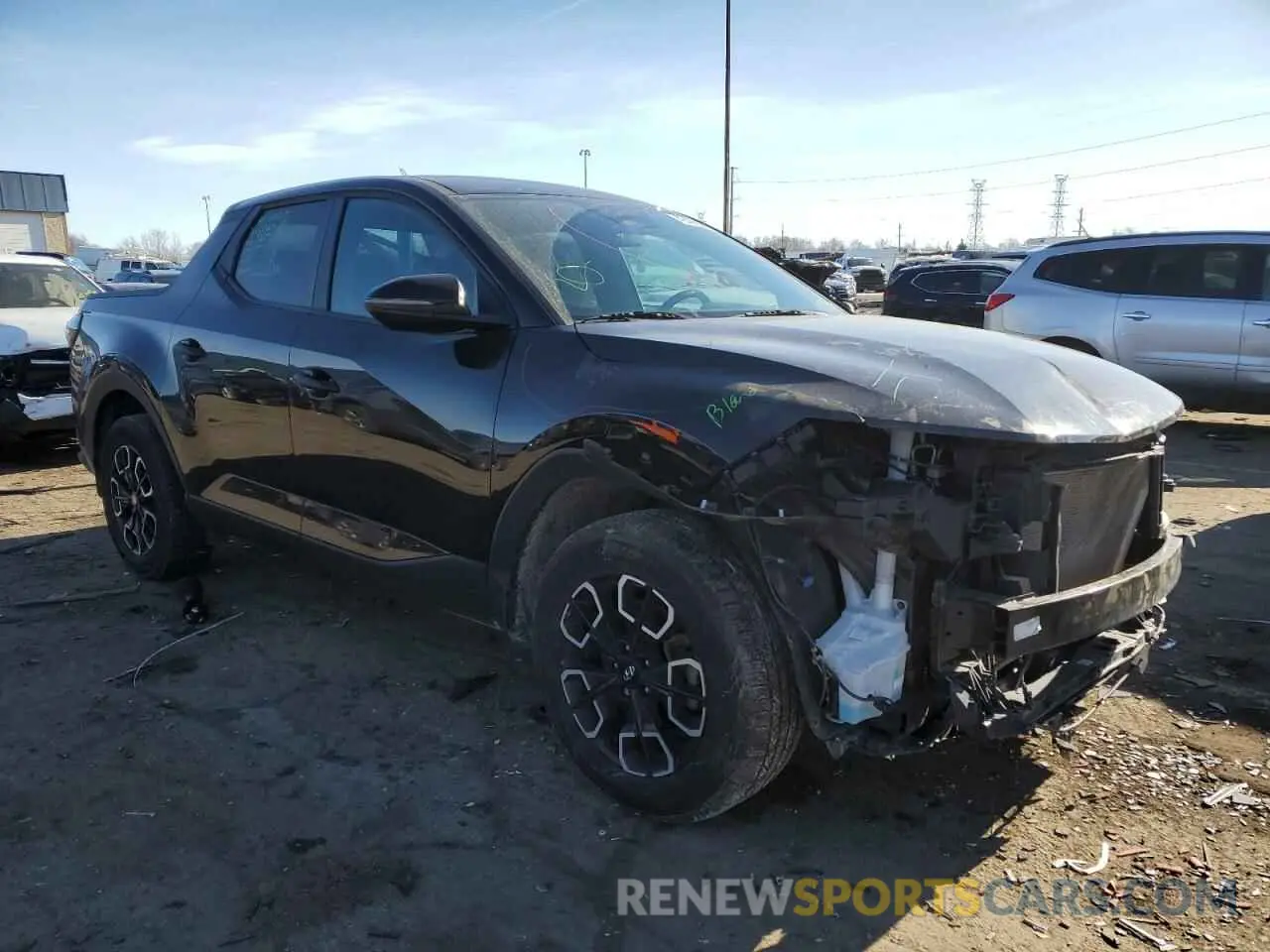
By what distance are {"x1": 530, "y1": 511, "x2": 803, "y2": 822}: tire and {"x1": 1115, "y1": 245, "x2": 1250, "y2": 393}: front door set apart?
8072mm

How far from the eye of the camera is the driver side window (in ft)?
11.1

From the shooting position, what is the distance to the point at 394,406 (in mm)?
3344

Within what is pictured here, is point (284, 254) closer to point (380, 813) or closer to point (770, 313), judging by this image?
point (770, 313)

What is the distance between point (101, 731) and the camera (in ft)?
11.3

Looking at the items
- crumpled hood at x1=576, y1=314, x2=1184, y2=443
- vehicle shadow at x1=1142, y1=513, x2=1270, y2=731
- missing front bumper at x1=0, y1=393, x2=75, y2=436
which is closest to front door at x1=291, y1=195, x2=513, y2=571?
crumpled hood at x1=576, y1=314, x2=1184, y2=443

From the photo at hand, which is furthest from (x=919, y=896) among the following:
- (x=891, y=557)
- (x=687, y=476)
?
(x=687, y=476)

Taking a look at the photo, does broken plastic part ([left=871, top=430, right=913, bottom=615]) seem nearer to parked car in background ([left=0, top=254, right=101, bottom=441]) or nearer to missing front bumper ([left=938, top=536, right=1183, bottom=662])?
missing front bumper ([left=938, top=536, right=1183, bottom=662])

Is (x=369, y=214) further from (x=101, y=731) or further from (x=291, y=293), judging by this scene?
(x=101, y=731)

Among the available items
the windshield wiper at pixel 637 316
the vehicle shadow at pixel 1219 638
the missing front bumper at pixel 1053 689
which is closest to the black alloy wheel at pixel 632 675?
the missing front bumper at pixel 1053 689

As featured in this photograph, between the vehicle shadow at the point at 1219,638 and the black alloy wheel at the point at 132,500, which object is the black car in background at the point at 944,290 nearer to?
the vehicle shadow at the point at 1219,638

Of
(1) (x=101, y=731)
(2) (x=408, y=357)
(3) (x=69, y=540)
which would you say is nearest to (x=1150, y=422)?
(2) (x=408, y=357)

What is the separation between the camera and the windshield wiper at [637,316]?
3166mm

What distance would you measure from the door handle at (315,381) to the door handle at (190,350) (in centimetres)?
82

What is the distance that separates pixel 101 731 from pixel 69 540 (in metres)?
2.89
